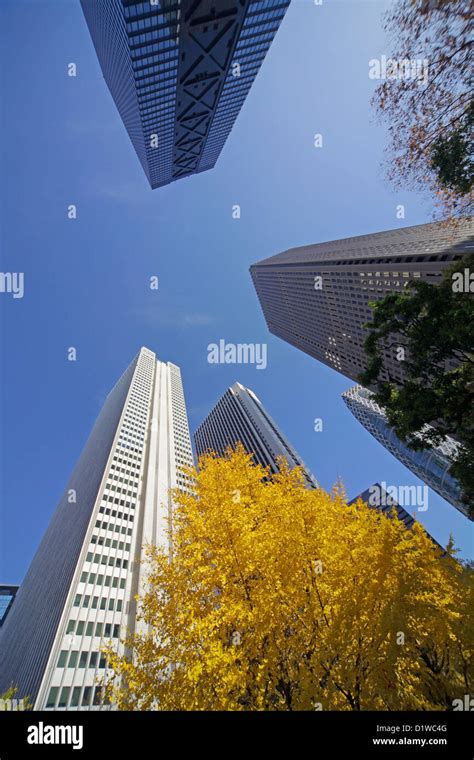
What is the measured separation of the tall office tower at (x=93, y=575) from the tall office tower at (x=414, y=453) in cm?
4032

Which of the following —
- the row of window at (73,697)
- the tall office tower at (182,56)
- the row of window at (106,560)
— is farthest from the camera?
the row of window at (106,560)

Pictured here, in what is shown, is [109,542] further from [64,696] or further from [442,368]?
[442,368]

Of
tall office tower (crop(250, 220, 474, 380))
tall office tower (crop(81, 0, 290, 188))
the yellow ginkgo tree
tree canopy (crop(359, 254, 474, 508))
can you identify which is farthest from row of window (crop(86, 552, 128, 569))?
tall office tower (crop(81, 0, 290, 188))

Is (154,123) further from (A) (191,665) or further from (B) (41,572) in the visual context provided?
(B) (41,572)

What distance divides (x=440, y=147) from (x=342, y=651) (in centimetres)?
1505

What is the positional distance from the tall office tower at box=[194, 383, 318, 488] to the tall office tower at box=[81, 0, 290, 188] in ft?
245

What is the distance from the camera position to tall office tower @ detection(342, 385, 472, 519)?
2648 inches

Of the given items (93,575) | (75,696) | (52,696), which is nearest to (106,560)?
(93,575)

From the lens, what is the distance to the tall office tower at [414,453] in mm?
67250

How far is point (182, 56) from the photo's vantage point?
3906 cm

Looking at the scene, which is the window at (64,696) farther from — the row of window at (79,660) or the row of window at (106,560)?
the row of window at (106,560)

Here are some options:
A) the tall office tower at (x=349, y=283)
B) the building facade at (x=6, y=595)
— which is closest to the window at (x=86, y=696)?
the tall office tower at (x=349, y=283)
